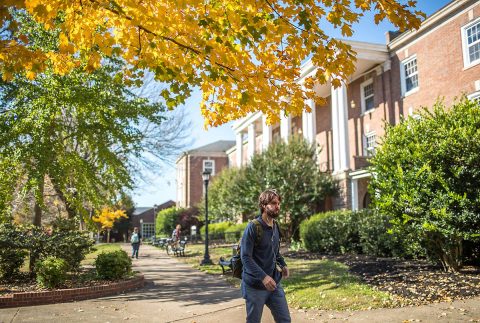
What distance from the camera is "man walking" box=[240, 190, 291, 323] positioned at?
160 inches

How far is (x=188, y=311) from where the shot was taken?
7566 mm

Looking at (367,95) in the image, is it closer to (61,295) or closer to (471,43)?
(471,43)

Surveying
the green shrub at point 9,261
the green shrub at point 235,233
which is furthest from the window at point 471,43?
the green shrub at point 235,233

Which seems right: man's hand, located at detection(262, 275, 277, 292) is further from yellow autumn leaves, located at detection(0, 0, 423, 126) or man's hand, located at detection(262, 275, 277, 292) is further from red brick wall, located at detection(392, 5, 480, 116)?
red brick wall, located at detection(392, 5, 480, 116)

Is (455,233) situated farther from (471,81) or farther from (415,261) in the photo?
(471,81)

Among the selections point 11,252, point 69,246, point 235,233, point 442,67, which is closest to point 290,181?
point 442,67

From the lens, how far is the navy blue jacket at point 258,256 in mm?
4078

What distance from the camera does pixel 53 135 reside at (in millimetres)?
12008

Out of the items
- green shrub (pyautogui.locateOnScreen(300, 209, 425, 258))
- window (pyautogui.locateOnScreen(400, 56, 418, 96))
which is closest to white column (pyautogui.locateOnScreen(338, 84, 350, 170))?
window (pyautogui.locateOnScreen(400, 56, 418, 96))

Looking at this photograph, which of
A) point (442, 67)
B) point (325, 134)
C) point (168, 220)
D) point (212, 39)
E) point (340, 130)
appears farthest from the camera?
point (168, 220)

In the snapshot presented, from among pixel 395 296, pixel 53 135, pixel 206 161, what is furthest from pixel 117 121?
pixel 206 161

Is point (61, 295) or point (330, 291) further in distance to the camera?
point (61, 295)

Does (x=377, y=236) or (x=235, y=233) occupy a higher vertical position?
(x=377, y=236)

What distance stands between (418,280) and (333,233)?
8090 mm
